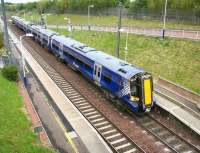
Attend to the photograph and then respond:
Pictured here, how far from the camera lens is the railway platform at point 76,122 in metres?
18.6

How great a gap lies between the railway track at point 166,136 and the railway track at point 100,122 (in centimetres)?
222

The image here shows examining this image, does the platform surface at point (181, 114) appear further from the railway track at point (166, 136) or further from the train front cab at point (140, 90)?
the train front cab at point (140, 90)

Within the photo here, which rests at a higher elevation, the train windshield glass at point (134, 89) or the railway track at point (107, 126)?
the train windshield glass at point (134, 89)

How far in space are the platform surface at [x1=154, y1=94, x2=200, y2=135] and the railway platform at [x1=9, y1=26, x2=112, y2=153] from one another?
6.69 m

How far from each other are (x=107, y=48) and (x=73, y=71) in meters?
11.9

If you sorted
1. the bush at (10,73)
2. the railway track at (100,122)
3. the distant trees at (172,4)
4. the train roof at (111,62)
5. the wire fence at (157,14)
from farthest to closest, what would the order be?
the distant trees at (172,4) → the wire fence at (157,14) → the bush at (10,73) → the train roof at (111,62) → the railway track at (100,122)

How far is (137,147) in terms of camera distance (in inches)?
722

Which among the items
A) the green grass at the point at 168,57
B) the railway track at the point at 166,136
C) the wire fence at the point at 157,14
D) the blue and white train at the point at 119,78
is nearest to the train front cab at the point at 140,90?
the blue and white train at the point at 119,78

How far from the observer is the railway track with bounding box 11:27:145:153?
1852 centimetres

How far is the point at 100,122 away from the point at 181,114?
7000 mm

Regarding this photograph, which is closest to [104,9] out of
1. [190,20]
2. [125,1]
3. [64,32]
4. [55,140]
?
[125,1]

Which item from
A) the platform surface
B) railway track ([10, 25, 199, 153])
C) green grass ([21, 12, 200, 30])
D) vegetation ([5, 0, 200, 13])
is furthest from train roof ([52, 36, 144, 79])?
vegetation ([5, 0, 200, 13])

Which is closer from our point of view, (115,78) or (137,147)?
(137,147)

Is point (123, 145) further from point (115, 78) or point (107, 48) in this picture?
point (107, 48)
